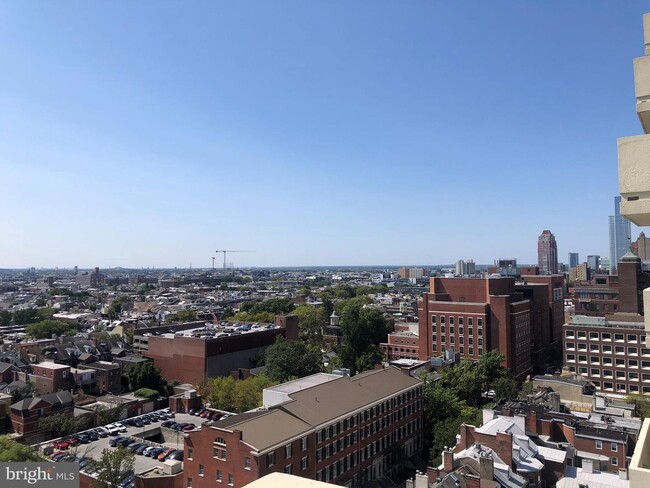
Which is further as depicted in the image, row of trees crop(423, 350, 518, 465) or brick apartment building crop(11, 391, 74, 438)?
brick apartment building crop(11, 391, 74, 438)

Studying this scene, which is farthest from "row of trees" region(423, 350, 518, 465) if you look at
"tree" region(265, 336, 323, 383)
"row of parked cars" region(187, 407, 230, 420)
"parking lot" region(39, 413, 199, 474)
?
"parking lot" region(39, 413, 199, 474)

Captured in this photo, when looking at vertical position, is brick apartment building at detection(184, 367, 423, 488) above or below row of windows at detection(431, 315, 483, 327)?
below

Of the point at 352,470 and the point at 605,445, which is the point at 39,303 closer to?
the point at 352,470

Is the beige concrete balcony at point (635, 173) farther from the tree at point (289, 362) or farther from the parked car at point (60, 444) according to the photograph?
the tree at point (289, 362)

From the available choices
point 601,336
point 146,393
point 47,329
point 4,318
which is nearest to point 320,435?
point 146,393

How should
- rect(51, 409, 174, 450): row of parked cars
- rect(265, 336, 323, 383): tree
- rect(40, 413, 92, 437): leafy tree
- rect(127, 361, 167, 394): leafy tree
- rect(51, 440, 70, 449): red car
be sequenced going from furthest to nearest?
rect(127, 361, 167, 394): leafy tree < rect(265, 336, 323, 383): tree < rect(40, 413, 92, 437): leafy tree < rect(51, 409, 174, 450): row of parked cars < rect(51, 440, 70, 449): red car

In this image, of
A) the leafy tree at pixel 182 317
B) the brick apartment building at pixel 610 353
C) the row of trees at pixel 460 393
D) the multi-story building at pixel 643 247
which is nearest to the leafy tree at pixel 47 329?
the leafy tree at pixel 182 317

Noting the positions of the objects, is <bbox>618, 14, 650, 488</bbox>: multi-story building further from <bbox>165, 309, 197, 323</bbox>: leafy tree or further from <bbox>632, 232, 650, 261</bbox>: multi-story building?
<bbox>632, 232, 650, 261</bbox>: multi-story building
